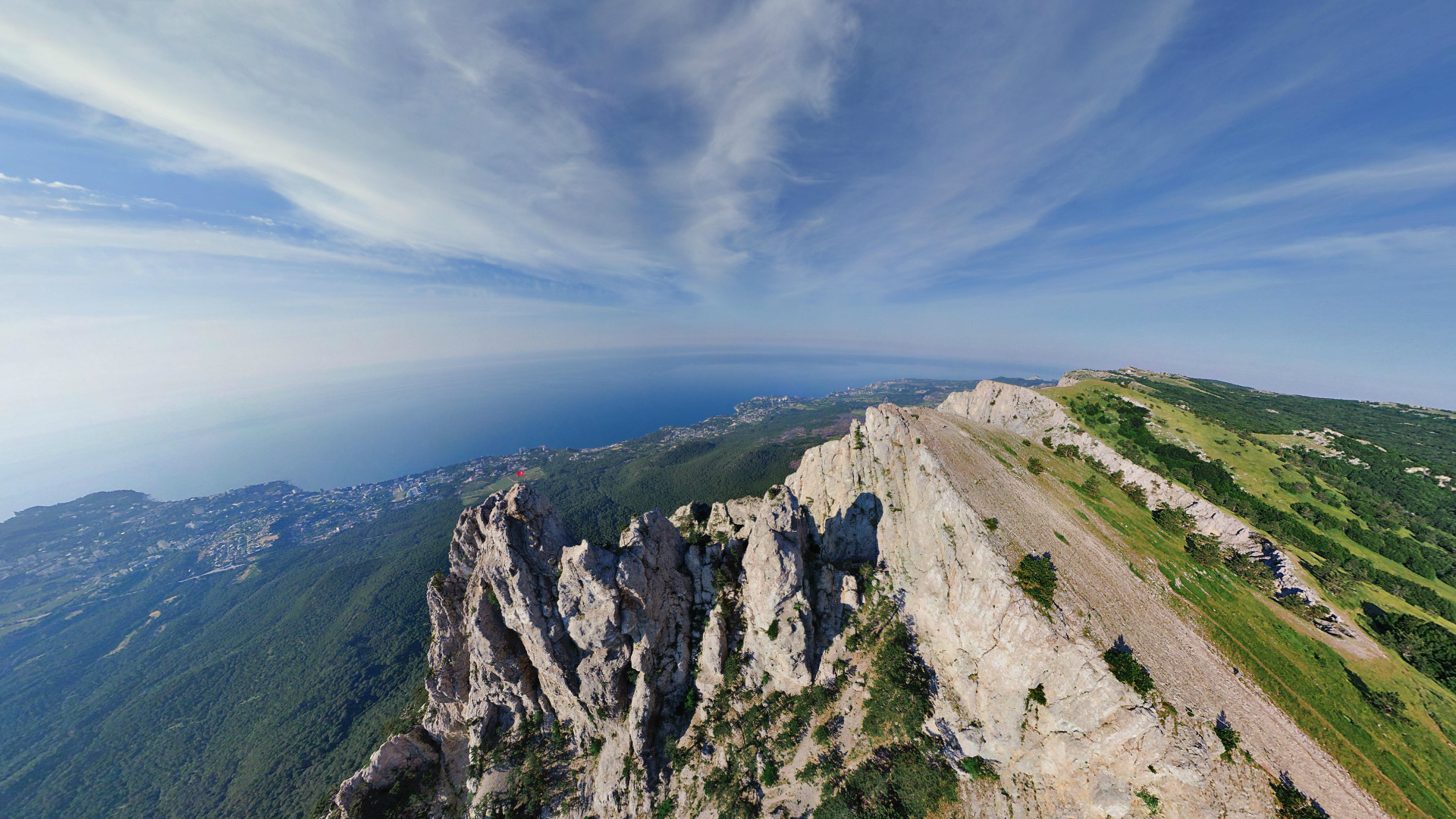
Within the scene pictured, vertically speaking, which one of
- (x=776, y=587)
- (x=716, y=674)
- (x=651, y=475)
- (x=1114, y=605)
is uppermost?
(x=1114, y=605)

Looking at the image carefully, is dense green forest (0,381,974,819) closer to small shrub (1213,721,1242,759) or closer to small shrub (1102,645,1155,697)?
small shrub (1102,645,1155,697)

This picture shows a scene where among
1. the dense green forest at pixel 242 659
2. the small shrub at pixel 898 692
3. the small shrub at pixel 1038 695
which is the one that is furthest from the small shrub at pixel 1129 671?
the dense green forest at pixel 242 659

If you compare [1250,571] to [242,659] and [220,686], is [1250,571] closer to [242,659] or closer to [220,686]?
[220,686]

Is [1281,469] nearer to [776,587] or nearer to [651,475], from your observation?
[776,587]

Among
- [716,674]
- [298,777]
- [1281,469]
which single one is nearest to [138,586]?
[298,777]

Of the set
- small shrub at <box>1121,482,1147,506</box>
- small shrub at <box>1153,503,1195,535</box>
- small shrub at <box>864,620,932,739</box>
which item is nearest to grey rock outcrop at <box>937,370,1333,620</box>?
small shrub at <box>1121,482,1147,506</box>

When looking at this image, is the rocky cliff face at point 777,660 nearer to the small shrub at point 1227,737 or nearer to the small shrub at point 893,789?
the small shrub at point 893,789
